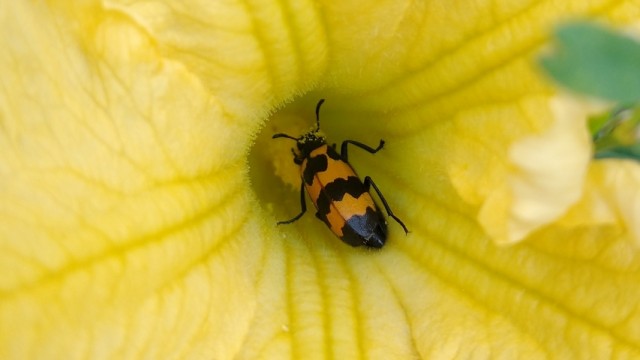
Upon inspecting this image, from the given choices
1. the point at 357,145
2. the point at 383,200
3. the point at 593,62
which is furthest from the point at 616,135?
the point at 357,145

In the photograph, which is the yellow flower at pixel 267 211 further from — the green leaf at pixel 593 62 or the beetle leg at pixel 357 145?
the green leaf at pixel 593 62

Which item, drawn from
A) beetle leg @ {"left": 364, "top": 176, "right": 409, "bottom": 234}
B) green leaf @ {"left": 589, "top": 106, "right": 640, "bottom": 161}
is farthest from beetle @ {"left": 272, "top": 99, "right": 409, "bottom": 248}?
green leaf @ {"left": 589, "top": 106, "right": 640, "bottom": 161}

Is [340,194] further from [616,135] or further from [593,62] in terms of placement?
[593,62]

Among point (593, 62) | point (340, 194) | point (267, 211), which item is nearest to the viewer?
point (593, 62)

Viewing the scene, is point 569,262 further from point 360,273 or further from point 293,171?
→ point 293,171

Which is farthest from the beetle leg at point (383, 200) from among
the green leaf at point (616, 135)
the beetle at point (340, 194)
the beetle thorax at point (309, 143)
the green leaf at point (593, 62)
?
the green leaf at point (593, 62)

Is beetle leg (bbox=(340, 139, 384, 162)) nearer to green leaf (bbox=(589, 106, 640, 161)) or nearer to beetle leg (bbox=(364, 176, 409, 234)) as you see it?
beetle leg (bbox=(364, 176, 409, 234))
